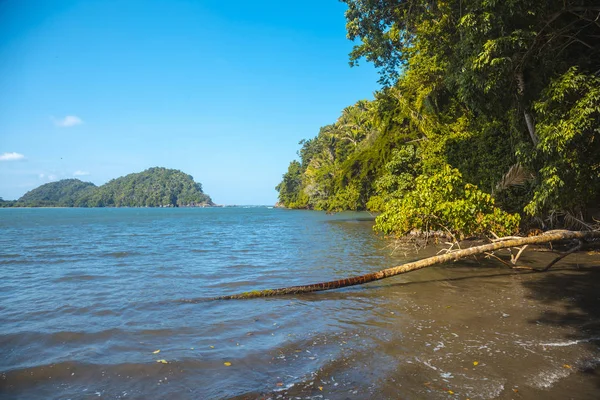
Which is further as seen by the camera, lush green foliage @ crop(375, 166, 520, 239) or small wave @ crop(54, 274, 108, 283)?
small wave @ crop(54, 274, 108, 283)

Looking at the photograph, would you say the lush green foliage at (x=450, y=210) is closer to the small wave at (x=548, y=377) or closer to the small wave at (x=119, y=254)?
the small wave at (x=548, y=377)

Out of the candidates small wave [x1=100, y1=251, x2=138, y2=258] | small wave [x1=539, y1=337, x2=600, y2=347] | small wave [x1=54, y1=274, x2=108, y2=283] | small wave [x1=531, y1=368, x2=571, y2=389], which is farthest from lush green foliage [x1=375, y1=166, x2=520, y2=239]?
small wave [x1=100, y1=251, x2=138, y2=258]

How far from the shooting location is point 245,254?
18.9 metres

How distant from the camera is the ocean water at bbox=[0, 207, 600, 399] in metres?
4.70

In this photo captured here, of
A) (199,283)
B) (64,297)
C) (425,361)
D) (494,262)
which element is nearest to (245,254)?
(199,283)

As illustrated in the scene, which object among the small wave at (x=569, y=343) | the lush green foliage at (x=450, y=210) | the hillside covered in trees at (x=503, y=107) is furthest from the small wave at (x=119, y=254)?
the small wave at (x=569, y=343)

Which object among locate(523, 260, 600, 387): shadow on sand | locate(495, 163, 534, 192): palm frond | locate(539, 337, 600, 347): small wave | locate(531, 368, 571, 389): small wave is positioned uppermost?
locate(495, 163, 534, 192): palm frond

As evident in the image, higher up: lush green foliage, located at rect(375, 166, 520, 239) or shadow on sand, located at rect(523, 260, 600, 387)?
lush green foliage, located at rect(375, 166, 520, 239)

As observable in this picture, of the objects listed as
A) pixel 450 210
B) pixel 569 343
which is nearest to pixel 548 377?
pixel 569 343

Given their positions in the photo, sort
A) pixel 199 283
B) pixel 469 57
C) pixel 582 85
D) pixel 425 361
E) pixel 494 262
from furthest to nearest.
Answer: pixel 494 262, pixel 199 283, pixel 469 57, pixel 582 85, pixel 425 361

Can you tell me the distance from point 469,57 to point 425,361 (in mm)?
8049

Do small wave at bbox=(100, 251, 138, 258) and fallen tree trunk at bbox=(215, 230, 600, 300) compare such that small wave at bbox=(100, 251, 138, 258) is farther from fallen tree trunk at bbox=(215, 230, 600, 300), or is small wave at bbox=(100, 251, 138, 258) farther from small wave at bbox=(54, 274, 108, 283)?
fallen tree trunk at bbox=(215, 230, 600, 300)

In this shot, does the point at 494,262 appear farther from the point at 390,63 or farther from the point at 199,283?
the point at 390,63

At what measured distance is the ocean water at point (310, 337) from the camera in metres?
4.70
